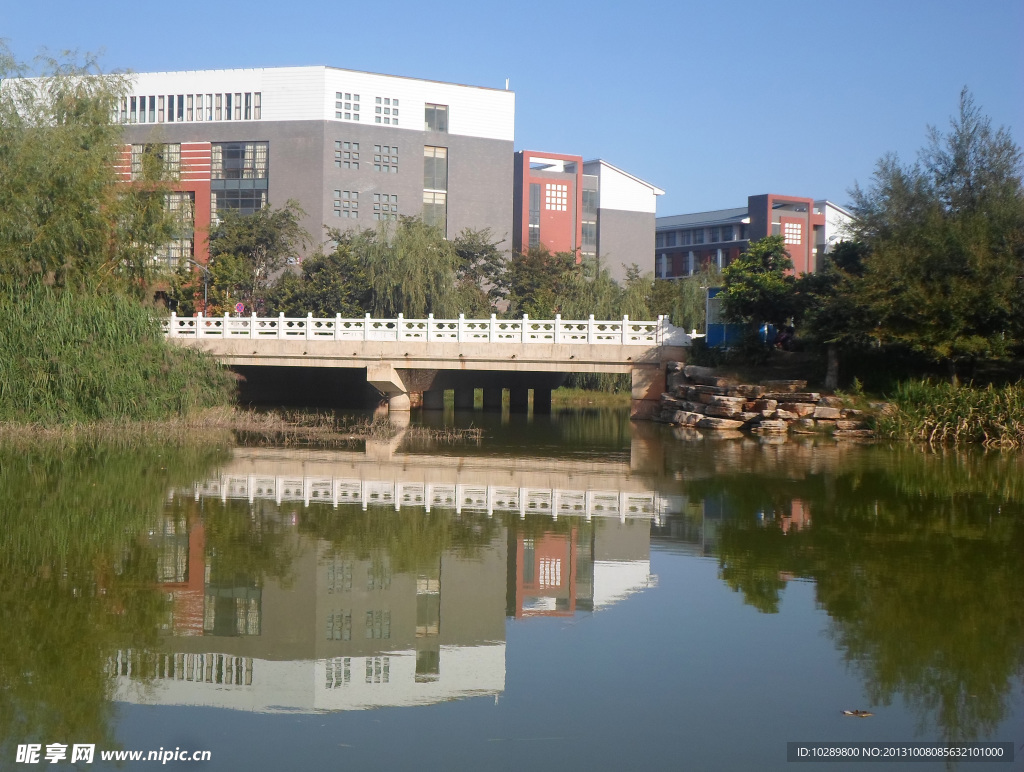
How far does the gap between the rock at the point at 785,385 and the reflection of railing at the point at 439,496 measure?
11.6m

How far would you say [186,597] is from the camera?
827 cm

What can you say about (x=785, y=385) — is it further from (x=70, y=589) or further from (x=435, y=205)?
(x=435, y=205)

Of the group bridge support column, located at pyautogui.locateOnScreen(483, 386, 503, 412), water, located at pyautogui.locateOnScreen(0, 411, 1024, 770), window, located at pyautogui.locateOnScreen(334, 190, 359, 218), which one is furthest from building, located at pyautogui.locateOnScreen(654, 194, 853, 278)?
water, located at pyautogui.locateOnScreen(0, 411, 1024, 770)

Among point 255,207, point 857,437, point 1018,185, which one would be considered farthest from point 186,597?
point 255,207

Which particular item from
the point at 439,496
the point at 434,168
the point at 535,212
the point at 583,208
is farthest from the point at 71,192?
the point at 583,208

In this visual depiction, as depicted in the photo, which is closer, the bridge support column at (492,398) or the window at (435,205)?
the bridge support column at (492,398)

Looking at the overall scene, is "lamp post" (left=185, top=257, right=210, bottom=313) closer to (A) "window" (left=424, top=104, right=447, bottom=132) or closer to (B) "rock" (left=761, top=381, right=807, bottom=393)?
(A) "window" (left=424, top=104, right=447, bottom=132)

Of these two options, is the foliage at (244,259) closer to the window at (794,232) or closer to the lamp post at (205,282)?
the lamp post at (205,282)

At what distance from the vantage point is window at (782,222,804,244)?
74.1m

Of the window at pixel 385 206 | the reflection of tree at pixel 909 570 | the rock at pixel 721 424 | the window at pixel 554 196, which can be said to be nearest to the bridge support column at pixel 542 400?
the rock at pixel 721 424

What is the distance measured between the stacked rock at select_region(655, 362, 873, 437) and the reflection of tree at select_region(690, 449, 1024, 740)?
7.34m

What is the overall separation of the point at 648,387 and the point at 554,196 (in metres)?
→ 35.5

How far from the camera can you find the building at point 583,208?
6200 centimetres

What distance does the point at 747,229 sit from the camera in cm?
7619
